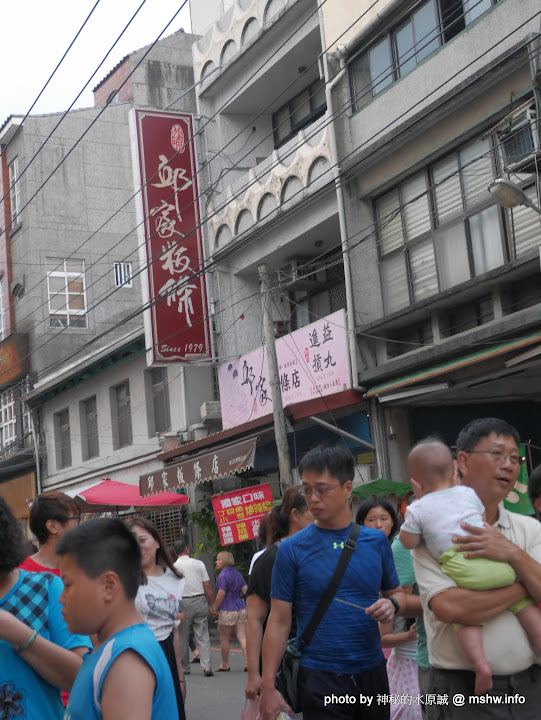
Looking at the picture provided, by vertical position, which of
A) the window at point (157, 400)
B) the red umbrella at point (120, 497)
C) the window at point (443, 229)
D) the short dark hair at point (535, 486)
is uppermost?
the window at point (443, 229)

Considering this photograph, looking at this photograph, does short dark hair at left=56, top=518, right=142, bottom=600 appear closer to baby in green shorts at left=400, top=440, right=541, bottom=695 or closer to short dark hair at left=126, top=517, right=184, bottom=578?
baby in green shorts at left=400, top=440, right=541, bottom=695

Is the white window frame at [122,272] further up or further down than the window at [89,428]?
further up

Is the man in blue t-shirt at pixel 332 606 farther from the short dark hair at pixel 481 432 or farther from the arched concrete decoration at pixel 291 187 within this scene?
the arched concrete decoration at pixel 291 187

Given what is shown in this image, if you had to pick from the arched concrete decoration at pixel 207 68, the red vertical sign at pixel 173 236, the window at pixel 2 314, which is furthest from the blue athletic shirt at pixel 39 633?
the window at pixel 2 314

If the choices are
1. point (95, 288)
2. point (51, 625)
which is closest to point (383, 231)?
point (51, 625)

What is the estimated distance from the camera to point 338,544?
4.96 meters

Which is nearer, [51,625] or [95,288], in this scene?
[51,625]

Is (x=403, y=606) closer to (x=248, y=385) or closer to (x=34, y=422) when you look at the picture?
(x=248, y=385)

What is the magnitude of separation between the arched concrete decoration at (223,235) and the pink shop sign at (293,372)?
281cm

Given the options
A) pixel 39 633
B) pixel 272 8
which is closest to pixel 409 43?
pixel 272 8

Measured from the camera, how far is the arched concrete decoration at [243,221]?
68.6 ft

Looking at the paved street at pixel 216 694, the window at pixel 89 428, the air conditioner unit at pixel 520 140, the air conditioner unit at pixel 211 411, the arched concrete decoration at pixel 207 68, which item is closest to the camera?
the paved street at pixel 216 694

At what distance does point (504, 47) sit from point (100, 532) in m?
12.9

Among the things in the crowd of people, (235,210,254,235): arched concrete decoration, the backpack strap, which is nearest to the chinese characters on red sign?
(235,210,254,235): arched concrete decoration
